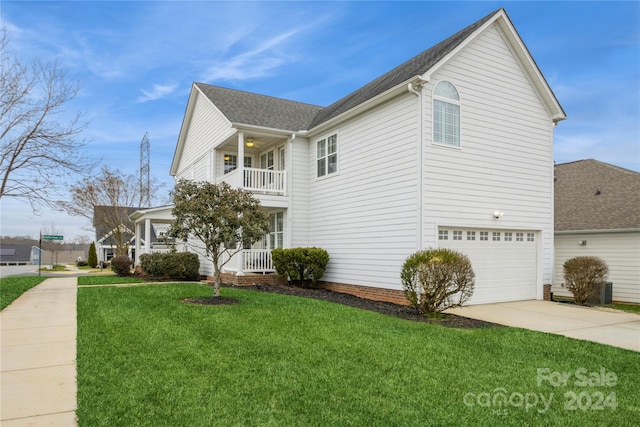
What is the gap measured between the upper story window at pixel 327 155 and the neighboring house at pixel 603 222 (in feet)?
30.9

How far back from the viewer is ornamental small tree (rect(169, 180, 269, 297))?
9.85 metres

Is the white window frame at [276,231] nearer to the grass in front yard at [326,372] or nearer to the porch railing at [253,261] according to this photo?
the porch railing at [253,261]

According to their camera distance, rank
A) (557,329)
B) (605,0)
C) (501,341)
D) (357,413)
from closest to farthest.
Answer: (357,413) < (501,341) < (557,329) < (605,0)

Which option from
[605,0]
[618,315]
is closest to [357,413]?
[618,315]

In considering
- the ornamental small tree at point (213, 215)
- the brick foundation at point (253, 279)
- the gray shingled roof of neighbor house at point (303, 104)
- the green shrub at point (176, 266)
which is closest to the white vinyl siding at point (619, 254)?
the gray shingled roof of neighbor house at point (303, 104)

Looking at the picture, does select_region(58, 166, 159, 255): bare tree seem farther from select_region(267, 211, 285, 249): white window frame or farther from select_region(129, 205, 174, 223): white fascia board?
select_region(267, 211, 285, 249): white window frame

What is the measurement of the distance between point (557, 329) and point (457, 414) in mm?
5427

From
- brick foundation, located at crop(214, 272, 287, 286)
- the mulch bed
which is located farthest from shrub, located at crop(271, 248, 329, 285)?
the mulch bed

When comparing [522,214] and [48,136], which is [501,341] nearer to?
[522,214]

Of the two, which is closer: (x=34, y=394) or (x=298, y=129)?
(x=34, y=394)

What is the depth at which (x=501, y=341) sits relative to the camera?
7062mm

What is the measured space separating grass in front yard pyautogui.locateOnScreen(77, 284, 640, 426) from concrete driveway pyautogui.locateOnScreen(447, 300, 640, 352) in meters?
0.86

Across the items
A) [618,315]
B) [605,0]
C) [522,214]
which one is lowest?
[618,315]

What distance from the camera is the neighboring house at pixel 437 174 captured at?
11266mm
